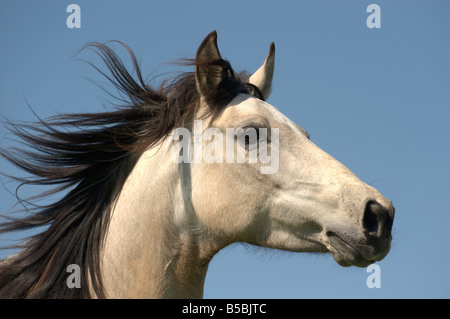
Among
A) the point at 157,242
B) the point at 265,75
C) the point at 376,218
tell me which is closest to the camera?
the point at 376,218

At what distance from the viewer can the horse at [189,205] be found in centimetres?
463

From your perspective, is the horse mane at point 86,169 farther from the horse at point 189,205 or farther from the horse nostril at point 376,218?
the horse nostril at point 376,218

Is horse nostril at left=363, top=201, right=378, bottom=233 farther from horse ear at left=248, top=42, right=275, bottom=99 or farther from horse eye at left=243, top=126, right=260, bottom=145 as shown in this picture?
horse ear at left=248, top=42, right=275, bottom=99

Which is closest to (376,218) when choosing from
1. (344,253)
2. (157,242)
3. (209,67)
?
(344,253)

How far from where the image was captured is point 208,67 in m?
5.29

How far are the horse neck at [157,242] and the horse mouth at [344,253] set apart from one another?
1.00 metres

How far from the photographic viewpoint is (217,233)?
486 centimetres

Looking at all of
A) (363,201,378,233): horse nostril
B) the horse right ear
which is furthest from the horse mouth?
the horse right ear

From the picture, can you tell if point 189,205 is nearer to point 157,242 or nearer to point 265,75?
point 157,242

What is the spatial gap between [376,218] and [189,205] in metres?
1.58

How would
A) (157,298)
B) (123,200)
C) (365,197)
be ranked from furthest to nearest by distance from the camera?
(123,200) → (157,298) → (365,197)
